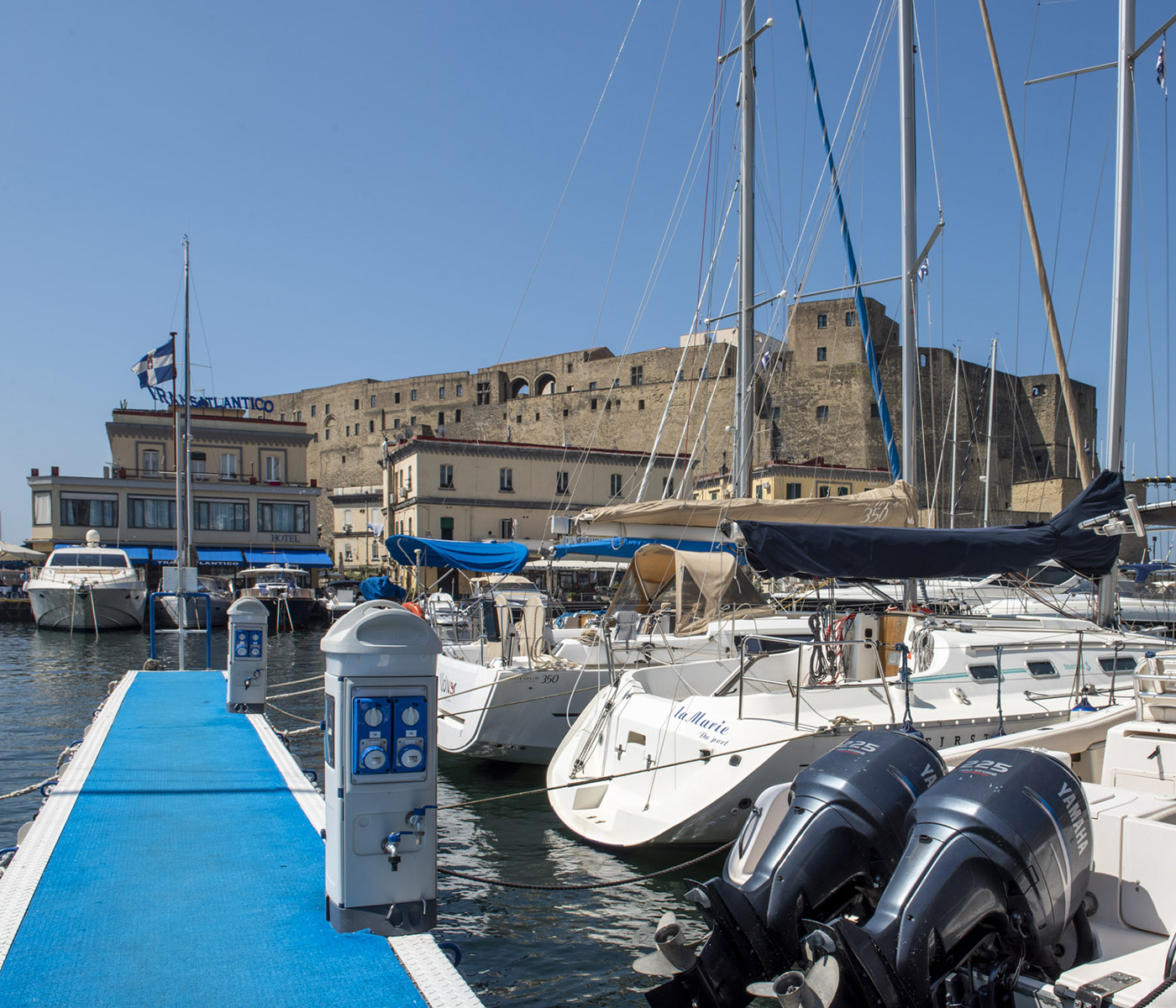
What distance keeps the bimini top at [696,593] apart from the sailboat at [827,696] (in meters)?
2.42

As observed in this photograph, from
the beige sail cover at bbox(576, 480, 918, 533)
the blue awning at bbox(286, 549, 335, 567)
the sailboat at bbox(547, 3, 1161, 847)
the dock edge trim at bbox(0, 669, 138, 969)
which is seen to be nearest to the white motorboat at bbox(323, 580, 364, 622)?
the blue awning at bbox(286, 549, 335, 567)

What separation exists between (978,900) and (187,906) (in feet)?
12.3

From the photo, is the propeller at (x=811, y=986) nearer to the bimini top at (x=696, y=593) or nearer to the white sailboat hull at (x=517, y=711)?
the white sailboat hull at (x=517, y=711)

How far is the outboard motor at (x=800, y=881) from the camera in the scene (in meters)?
4.41

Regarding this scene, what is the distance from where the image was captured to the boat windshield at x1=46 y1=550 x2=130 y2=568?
107ft

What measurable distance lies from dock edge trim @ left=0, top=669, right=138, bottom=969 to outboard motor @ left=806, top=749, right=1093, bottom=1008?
144 inches

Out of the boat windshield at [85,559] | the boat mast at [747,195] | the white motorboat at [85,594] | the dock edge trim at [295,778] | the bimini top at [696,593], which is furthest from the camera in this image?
the boat windshield at [85,559]

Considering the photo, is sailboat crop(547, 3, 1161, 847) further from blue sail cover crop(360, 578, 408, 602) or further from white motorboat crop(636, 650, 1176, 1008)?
blue sail cover crop(360, 578, 408, 602)

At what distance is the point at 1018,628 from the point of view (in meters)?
10.9

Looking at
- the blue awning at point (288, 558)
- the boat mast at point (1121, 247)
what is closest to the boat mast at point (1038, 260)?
the boat mast at point (1121, 247)

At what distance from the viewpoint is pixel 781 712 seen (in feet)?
26.1

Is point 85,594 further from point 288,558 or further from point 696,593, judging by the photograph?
point 696,593

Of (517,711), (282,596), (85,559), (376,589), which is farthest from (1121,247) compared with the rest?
(85,559)

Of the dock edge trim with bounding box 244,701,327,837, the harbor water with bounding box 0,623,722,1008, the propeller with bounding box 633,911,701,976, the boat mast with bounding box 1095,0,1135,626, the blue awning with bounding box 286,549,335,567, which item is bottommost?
the harbor water with bounding box 0,623,722,1008
